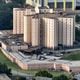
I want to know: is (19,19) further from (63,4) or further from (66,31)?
(63,4)

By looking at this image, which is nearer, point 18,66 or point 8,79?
point 8,79

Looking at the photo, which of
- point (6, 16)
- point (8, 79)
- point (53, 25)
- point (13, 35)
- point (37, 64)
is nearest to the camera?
point (8, 79)

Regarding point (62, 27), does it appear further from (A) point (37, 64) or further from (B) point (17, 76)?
(B) point (17, 76)

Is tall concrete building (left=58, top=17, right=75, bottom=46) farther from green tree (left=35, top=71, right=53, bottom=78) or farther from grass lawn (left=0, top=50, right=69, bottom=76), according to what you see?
green tree (left=35, top=71, right=53, bottom=78)

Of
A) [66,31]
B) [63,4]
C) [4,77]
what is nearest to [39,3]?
[63,4]

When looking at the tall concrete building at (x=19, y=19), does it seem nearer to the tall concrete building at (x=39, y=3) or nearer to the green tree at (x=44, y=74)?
the tall concrete building at (x=39, y=3)

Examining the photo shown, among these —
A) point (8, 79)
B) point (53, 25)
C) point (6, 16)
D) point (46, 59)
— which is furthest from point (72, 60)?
point (6, 16)

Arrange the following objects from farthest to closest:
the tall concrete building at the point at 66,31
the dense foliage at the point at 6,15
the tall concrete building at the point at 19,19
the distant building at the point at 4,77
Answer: the dense foliage at the point at 6,15
the tall concrete building at the point at 19,19
the tall concrete building at the point at 66,31
the distant building at the point at 4,77

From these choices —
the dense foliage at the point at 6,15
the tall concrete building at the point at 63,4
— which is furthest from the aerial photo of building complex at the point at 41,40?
the tall concrete building at the point at 63,4
